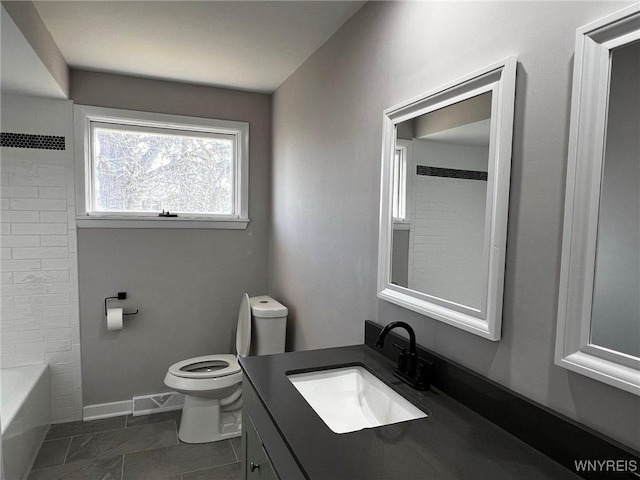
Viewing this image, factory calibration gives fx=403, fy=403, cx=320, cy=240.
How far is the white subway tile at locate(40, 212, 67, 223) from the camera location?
282 cm

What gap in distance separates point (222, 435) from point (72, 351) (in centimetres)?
127

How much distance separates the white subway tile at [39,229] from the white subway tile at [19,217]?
1.1 inches

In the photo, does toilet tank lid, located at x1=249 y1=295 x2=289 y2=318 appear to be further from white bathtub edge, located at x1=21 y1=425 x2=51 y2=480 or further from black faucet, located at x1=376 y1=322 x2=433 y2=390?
white bathtub edge, located at x1=21 y1=425 x2=51 y2=480

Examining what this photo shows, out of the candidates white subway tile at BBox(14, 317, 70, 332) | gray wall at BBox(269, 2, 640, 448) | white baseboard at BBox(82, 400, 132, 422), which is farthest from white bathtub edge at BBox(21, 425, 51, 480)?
gray wall at BBox(269, 2, 640, 448)

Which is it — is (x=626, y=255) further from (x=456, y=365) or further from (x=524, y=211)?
(x=456, y=365)

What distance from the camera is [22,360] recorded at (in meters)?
2.85

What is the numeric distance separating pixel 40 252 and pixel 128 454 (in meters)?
1.50

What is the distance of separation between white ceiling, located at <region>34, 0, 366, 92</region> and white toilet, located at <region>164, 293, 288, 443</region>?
1683mm

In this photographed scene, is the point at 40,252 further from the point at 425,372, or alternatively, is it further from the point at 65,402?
the point at 425,372

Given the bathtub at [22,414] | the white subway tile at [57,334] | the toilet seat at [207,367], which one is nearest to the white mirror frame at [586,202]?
the toilet seat at [207,367]

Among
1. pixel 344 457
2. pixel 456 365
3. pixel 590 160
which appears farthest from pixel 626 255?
pixel 344 457

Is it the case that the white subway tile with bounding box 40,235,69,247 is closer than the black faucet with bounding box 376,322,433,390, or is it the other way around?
the black faucet with bounding box 376,322,433,390

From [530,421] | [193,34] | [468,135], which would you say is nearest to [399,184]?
[468,135]

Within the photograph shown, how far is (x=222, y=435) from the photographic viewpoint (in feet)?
9.21
